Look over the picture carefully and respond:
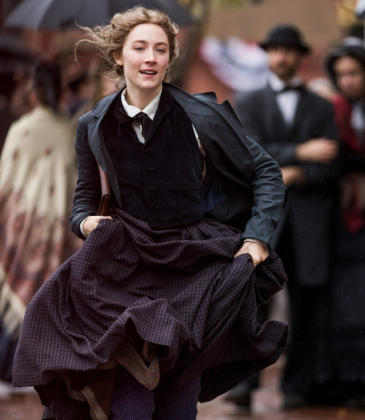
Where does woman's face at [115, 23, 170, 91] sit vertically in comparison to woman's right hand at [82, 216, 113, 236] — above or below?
above

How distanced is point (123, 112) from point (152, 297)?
74 cm

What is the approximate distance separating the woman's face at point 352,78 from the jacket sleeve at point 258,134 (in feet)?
2.43

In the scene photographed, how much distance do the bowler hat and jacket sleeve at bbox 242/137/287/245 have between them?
9.78ft

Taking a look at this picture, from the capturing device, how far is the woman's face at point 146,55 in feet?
13.3

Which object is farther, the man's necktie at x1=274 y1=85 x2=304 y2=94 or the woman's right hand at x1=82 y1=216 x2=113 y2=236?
the man's necktie at x1=274 y1=85 x2=304 y2=94

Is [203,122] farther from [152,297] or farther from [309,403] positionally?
[309,403]

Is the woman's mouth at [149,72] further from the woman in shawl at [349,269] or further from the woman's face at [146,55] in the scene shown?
the woman in shawl at [349,269]

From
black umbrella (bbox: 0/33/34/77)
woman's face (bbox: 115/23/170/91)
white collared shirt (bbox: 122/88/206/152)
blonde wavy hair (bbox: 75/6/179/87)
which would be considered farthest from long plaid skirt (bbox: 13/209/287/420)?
black umbrella (bbox: 0/33/34/77)

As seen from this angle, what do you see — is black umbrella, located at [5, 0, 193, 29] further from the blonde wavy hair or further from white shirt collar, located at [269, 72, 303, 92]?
the blonde wavy hair

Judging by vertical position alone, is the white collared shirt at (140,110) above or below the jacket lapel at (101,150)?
above

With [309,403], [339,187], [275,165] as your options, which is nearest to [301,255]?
[339,187]

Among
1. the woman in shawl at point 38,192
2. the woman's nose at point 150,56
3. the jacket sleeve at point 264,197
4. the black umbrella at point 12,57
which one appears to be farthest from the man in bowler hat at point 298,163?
the black umbrella at point 12,57

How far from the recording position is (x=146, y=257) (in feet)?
13.1

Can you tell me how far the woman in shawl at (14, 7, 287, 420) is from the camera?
153 inches
